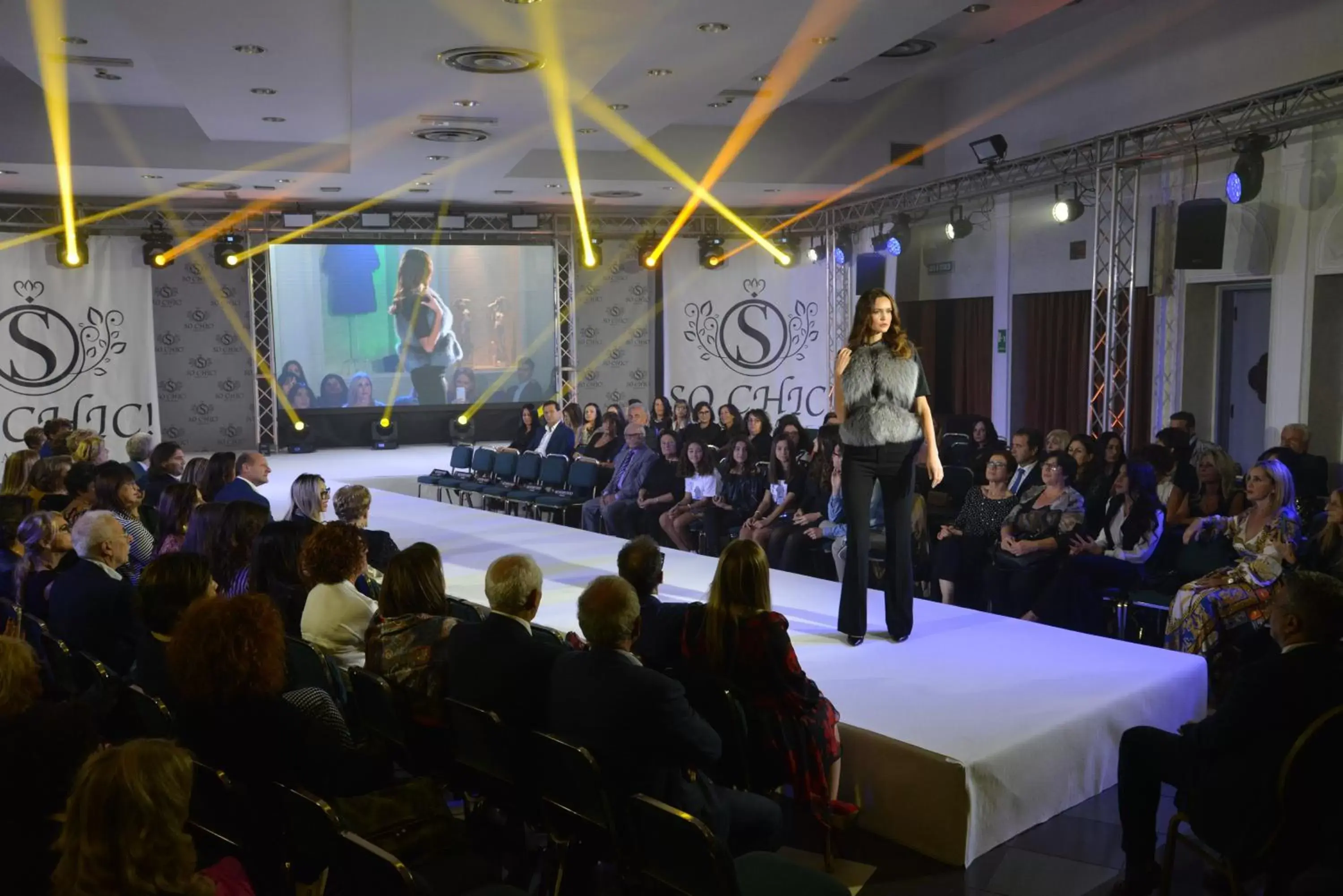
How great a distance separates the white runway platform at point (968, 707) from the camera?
304 cm

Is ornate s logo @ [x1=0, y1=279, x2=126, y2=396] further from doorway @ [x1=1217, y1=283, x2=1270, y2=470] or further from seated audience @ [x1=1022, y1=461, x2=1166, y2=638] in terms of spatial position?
doorway @ [x1=1217, y1=283, x2=1270, y2=470]

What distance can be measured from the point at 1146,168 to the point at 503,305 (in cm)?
823

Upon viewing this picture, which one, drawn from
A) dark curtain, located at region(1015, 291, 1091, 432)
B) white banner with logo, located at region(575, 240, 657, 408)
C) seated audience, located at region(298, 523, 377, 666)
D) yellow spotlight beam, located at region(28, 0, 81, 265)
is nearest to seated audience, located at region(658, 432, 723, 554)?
seated audience, located at region(298, 523, 377, 666)

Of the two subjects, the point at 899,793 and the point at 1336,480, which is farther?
the point at 1336,480

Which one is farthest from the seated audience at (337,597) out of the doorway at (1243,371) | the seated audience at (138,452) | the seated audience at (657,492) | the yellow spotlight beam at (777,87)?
the doorway at (1243,371)

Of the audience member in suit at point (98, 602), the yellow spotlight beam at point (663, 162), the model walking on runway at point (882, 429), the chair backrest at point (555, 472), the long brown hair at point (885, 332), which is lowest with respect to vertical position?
the chair backrest at point (555, 472)

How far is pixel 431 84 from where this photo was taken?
6504mm

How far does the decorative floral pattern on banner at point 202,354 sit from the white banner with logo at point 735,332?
5.28 meters

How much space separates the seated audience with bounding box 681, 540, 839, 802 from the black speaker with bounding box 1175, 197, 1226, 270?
20.9 ft

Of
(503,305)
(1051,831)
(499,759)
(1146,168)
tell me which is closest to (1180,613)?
(1051,831)

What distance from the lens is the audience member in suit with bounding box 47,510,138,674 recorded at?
11.2ft

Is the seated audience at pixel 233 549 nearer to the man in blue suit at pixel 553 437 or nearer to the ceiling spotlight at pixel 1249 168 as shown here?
the man in blue suit at pixel 553 437

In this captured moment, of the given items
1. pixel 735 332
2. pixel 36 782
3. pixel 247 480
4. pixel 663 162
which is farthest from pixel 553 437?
pixel 36 782

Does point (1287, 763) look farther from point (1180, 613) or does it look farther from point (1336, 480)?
point (1336, 480)
